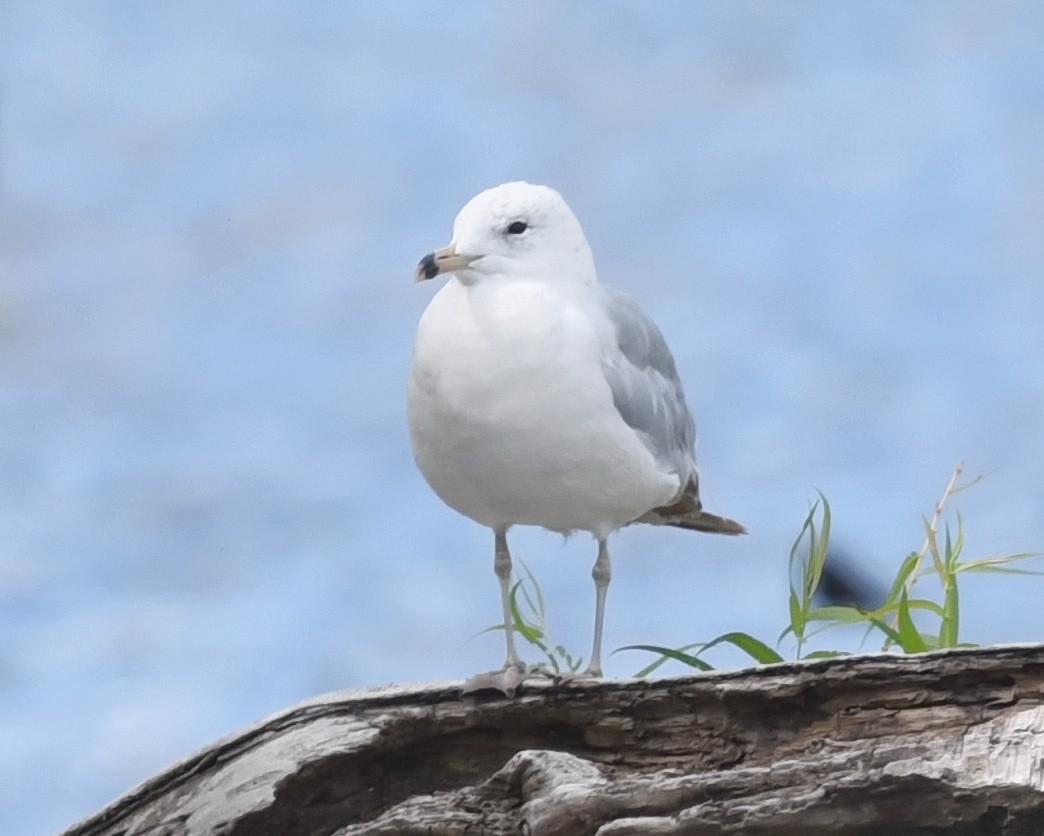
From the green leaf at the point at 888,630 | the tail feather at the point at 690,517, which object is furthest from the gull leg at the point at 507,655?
the green leaf at the point at 888,630

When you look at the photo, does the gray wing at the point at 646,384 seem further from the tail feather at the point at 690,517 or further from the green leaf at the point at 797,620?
the green leaf at the point at 797,620

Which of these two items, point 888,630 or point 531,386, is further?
point 888,630

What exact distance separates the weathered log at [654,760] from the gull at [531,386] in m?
0.11

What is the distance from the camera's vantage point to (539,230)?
105 inches

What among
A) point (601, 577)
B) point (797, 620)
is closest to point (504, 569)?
point (601, 577)

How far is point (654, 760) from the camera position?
237cm

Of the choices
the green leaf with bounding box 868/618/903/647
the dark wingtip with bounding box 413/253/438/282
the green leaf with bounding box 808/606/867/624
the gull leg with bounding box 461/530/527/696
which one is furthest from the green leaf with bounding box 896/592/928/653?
the dark wingtip with bounding box 413/253/438/282

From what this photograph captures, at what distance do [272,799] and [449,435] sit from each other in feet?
1.85

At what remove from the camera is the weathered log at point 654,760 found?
205 centimetres

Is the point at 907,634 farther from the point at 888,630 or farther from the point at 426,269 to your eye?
the point at 426,269

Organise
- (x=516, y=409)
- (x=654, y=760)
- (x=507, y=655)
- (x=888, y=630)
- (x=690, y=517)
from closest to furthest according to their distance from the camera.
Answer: (x=654, y=760)
(x=516, y=409)
(x=507, y=655)
(x=888, y=630)
(x=690, y=517)

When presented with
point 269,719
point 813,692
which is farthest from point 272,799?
point 813,692

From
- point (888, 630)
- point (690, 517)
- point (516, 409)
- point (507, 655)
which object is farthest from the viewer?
point (690, 517)

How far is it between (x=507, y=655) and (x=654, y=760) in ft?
1.15
